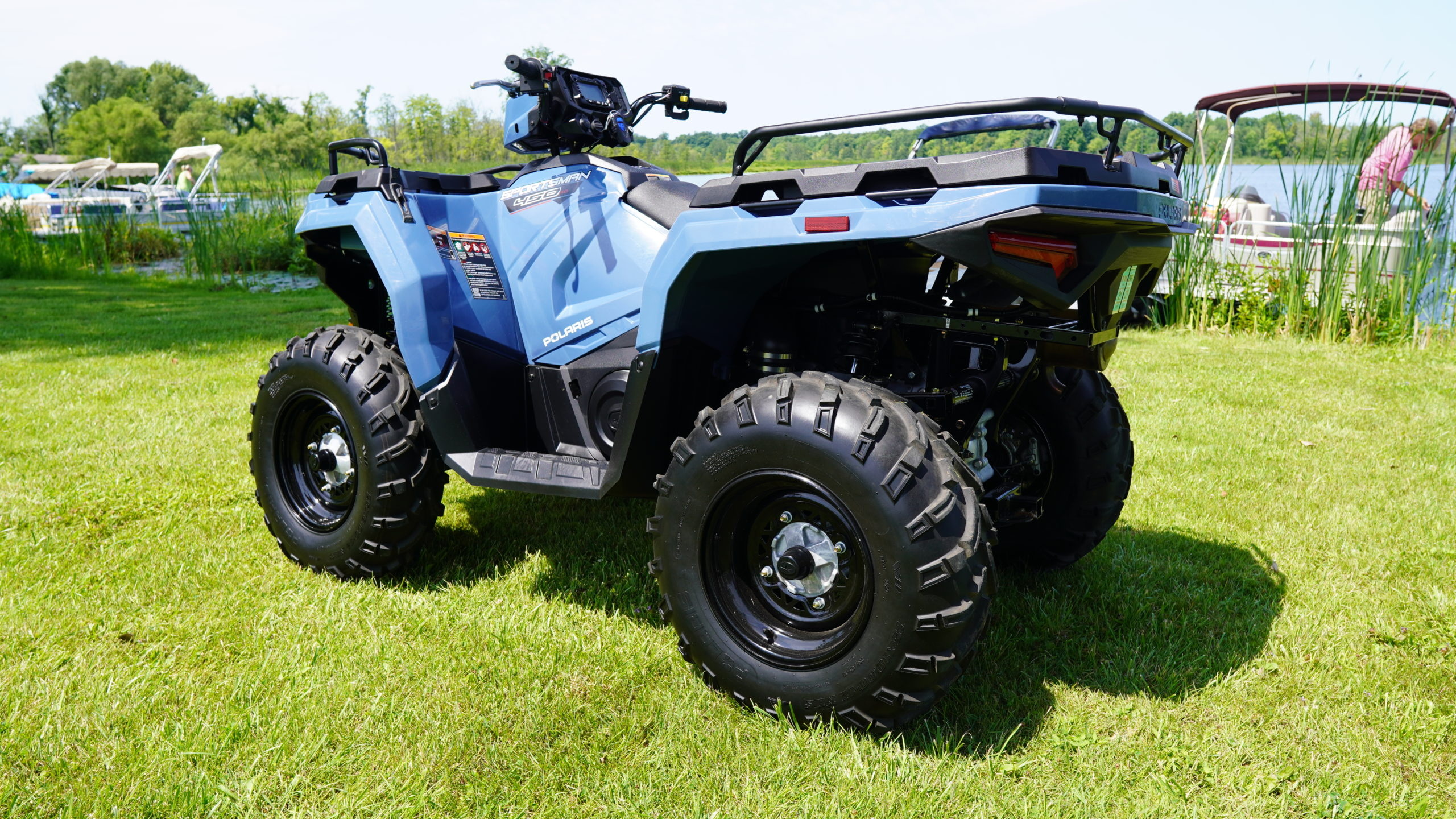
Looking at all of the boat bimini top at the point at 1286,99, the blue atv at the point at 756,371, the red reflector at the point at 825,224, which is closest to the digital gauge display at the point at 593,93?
the blue atv at the point at 756,371

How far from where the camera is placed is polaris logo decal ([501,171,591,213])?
128 inches

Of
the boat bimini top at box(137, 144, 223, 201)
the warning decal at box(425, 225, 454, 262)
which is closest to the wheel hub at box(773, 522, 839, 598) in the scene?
the warning decal at box(425, 225, 454, 262)

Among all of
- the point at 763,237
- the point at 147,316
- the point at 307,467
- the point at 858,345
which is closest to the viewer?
the point at 763,237

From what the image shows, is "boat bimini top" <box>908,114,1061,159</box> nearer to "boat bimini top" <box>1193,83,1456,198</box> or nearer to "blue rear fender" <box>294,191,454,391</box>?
"blue rear fender" <box>294,191,454,391</box>

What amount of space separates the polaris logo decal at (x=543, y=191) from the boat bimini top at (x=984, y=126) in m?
1.13

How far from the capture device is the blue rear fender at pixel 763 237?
2.08 m

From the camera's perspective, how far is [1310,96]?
9078 mm

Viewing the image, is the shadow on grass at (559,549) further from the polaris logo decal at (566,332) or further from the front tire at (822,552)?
the polaris logo decal at (566,332)

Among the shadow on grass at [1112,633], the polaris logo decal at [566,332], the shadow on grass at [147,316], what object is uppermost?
the polaris logo decal at [566,332]

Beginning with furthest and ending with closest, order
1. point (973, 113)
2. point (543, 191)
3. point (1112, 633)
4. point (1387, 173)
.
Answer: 1. point (1387, 173)
2. point (543, 191)
3. point (1112, 633)
4. point (973, 113)

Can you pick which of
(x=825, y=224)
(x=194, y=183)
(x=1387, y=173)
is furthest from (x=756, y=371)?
(x=194, y=183)

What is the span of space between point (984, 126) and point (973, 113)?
67 cm

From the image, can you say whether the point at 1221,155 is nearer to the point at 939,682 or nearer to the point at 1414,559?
the point at 1414,559

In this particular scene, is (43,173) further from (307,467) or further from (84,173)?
(307,467)
